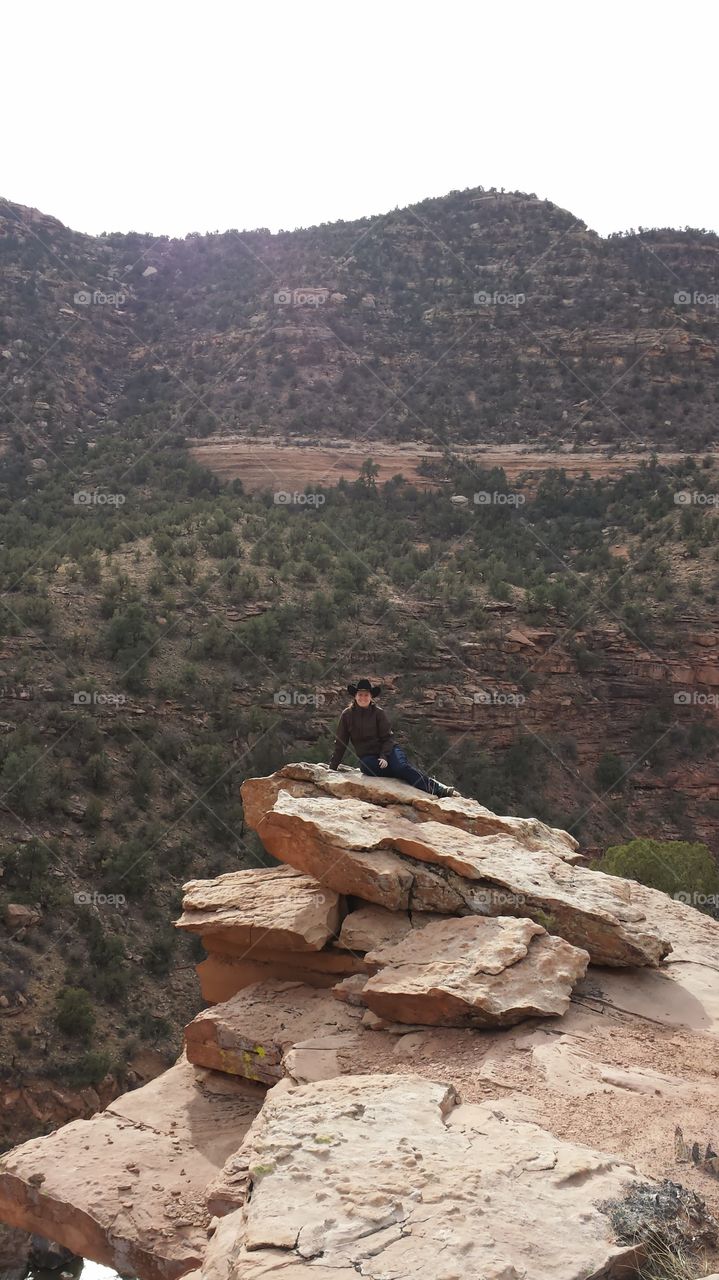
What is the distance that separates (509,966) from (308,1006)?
70.3 inches

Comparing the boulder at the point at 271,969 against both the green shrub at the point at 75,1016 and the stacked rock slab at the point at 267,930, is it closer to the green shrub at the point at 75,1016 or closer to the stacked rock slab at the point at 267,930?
the stacked rock slab at the point at 267,930

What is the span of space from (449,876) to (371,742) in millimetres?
1975

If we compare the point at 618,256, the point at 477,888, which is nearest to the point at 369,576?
the point at 477,888

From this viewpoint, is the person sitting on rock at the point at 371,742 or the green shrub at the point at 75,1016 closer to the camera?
the person sitting on rock at the point at 371,742

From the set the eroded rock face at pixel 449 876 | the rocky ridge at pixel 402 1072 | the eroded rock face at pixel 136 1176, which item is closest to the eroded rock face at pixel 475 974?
the rocky ridge at pixel 402 1072

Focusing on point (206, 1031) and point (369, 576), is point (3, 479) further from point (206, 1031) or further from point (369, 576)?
point (206, 1031)

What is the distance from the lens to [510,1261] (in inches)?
156

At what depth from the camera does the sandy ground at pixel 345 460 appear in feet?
130

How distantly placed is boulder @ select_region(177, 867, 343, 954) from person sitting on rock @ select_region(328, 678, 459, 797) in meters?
1.31

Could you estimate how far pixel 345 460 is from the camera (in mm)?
41719

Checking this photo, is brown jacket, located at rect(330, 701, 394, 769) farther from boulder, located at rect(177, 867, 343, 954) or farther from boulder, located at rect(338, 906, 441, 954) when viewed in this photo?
boulder, located at rect(338, 906, 441, 954)

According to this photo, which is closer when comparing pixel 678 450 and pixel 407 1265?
pixel 407 1265

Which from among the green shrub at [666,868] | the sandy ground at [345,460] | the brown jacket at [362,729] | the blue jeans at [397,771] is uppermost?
the sandy ground at [345,460]

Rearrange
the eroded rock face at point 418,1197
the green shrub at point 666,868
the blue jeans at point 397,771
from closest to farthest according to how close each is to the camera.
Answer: the eroded rock face at point 418,1197 < the blue jeans at point 397,771 < the green shrub at point 666,868
